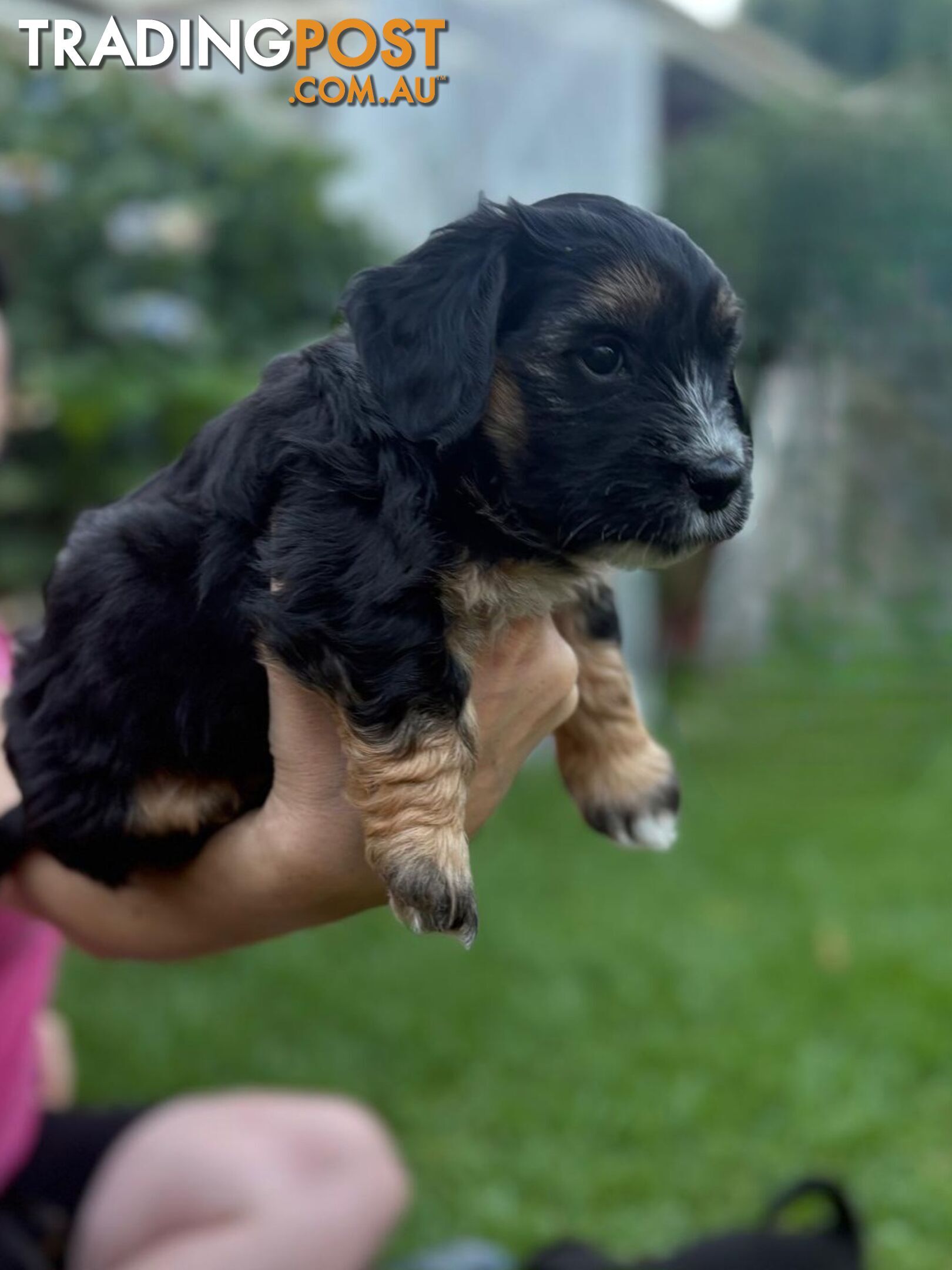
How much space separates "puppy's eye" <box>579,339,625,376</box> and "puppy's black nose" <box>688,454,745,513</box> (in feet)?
0.39

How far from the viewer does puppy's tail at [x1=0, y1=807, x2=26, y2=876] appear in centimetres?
188

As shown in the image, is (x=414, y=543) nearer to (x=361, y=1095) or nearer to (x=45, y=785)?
(x=45, y=785)

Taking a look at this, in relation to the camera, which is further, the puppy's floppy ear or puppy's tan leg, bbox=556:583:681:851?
puppy's tan leg, bbox=556:583:681:851

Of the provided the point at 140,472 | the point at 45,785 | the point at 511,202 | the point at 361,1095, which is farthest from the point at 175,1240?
the point at 511,202

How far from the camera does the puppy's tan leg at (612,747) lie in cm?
170

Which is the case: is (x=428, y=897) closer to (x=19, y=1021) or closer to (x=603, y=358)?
(x=603, y=358)

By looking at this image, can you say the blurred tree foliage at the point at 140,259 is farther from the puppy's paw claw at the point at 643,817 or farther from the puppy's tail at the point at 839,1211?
the puppy's tail at the point at 839,1211

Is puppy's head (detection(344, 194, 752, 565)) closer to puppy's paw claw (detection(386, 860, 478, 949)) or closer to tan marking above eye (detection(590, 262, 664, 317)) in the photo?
tan marking above eye (detection(590, 262, 664, 317))

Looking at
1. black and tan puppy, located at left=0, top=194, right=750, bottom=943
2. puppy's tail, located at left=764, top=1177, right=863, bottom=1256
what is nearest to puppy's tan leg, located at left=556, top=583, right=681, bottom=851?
black and tan puppy, located at left=0, top=194, right=750, bottom=943

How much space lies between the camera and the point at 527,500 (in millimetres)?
1285

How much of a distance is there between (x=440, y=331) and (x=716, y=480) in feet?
0.92

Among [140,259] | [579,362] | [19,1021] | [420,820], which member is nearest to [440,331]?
[579,362]

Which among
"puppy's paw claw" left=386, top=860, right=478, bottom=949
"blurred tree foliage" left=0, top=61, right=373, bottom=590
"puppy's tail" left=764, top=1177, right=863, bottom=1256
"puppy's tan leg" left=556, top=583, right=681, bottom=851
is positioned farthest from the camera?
"puppy's tail" left=764, top=1177, right=863, bottom=1256

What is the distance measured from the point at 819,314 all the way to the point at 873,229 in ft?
0.73
